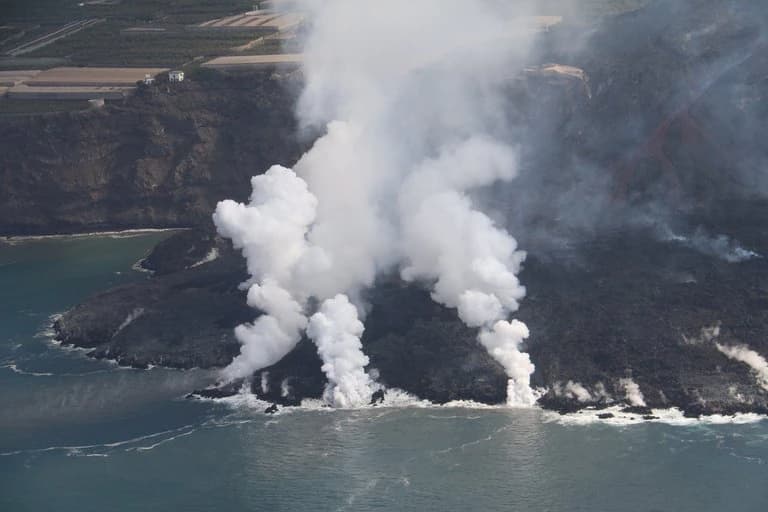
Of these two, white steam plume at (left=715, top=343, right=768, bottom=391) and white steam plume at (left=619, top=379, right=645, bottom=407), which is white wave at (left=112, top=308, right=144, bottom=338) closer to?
white steam plume at (left=619, top=379, right=645, bottom=407)

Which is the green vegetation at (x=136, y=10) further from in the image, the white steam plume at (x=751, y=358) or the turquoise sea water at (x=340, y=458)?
the white steam plume at (x=751, y=358)

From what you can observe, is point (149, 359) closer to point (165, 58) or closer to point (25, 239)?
point (25, 239)

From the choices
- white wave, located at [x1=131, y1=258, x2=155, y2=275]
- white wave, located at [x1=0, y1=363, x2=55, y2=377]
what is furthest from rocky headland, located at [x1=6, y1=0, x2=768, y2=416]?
white wave, located at [x1=0, y1=363, x2=55, y2=377]

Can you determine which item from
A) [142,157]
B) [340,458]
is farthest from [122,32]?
[340,458]

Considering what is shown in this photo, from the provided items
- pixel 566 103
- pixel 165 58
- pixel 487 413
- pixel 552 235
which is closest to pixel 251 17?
pixel 165 58

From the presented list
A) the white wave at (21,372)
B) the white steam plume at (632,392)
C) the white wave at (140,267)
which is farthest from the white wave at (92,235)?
the white steam plume at (632,392)

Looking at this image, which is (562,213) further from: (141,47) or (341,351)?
(141,47)
